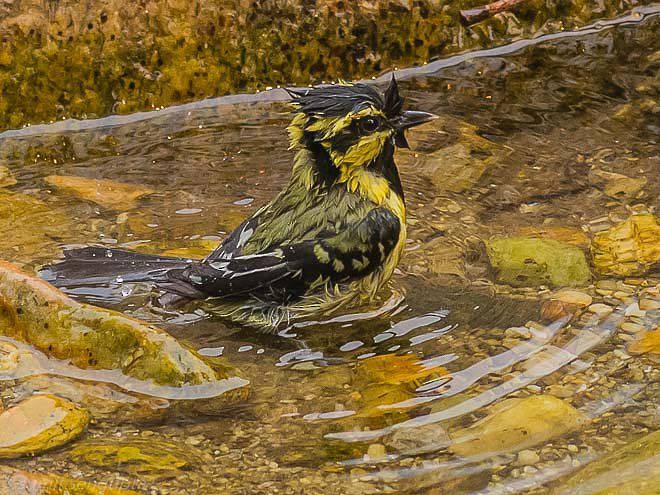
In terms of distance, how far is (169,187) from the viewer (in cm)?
613

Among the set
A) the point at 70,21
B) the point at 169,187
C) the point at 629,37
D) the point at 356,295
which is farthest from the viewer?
the point at 629,37

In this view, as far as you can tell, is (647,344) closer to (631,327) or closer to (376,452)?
(631,327)

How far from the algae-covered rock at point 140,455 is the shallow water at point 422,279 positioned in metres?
0.02

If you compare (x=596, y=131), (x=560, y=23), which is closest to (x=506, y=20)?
(x=560, y=23)

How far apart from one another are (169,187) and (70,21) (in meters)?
1.32

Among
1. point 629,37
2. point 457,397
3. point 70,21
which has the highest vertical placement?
point 70,21

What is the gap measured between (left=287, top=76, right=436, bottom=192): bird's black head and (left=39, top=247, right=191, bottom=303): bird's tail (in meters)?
0.84

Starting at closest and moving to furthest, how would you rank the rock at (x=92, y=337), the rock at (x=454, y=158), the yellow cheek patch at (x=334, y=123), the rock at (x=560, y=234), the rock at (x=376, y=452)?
1. the rock at (x=376, y=452)
2. the rock at (x=92, y=337)
3. the yellow cheek patch at (x=334, y=123)
4. the rock at (x=560, y=234)
5. the rock at (x=454, y=158)

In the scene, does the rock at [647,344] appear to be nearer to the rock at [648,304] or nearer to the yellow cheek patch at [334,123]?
the rock at [648,304]

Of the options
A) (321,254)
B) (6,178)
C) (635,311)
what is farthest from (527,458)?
(6,178)

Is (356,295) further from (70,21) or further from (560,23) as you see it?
(560,23)

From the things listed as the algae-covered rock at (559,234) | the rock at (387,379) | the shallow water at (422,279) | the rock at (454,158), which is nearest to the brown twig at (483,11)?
the shallow water at (422,279)

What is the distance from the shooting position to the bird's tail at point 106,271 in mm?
5094

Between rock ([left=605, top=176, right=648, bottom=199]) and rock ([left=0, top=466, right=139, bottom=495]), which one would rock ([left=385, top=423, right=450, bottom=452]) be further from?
rock ([left=605, top=176, right=648, bottom=199])
